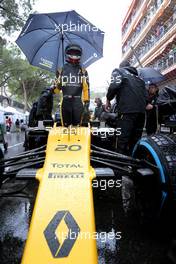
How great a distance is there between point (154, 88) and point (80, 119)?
3170mm

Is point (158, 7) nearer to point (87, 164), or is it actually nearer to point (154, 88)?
point (154, 88)

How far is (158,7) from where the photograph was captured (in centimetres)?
2959

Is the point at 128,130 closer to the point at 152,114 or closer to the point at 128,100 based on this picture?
the point at 128,100

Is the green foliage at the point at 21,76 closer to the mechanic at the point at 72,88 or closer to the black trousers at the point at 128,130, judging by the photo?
the black trousers at the point at 128,130

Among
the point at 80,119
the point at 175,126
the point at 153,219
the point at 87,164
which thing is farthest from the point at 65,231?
the point at 175,126

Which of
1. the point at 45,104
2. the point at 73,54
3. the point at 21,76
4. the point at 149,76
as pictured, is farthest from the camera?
the point at 21,76

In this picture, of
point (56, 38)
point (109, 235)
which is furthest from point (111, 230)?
point (56, 38)

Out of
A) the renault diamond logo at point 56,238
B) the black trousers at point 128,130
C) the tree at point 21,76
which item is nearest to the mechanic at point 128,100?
→ the black trousers at point 128,130

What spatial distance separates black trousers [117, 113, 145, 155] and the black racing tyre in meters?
0.69

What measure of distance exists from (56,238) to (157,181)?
131cm

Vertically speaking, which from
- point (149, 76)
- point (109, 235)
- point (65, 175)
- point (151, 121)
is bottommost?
point (109, 235)

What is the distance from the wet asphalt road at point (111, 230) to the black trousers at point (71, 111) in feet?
3.39

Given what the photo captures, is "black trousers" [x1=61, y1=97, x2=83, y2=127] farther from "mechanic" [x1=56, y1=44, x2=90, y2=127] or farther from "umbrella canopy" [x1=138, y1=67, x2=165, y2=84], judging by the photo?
"umbrella canopy" [x1=138, y1=67, x2=165, y2=84]

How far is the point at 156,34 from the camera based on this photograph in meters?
31.9
